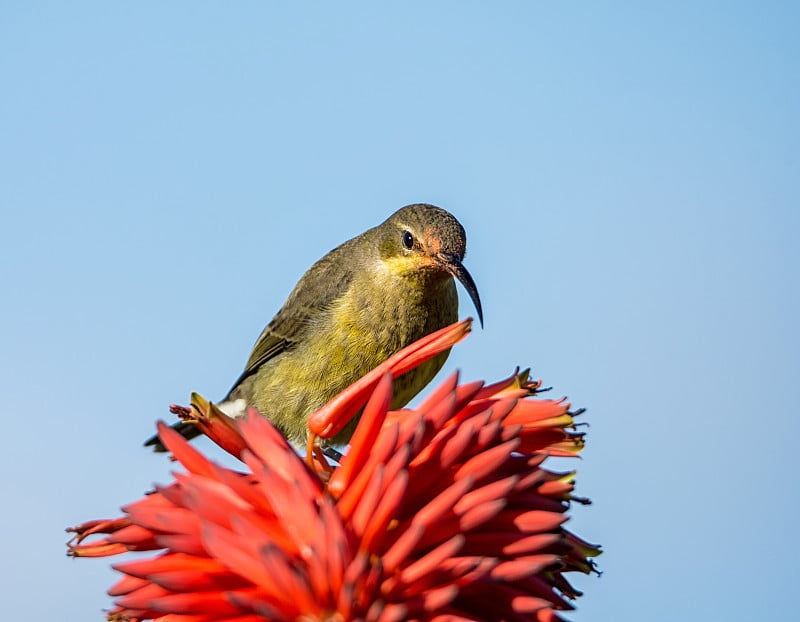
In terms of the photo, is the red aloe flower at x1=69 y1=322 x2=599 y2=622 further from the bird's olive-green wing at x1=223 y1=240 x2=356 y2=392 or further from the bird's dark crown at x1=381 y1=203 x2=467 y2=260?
the bird's olive-green wing at x1=223 y1=240 x2=356 y2=392

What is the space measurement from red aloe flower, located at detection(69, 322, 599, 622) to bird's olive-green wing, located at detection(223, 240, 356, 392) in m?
5.99

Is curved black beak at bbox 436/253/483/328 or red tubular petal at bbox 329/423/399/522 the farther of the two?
curved black beak at bbox 436/253/483/328

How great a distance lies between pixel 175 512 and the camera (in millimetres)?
2023

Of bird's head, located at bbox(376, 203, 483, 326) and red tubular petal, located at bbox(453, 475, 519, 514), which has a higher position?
bird's head, located at bbox(376, 203, 483, 326)

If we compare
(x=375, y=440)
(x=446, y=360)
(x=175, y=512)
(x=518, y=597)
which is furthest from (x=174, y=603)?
(x=446, y=360)

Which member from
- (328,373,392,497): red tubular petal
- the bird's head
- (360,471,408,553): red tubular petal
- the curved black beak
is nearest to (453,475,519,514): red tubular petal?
(360,471,408,553): red tubular petal

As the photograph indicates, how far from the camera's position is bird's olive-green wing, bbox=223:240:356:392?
27.0 feet

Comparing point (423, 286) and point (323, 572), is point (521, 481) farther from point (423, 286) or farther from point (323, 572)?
point (423, 286)

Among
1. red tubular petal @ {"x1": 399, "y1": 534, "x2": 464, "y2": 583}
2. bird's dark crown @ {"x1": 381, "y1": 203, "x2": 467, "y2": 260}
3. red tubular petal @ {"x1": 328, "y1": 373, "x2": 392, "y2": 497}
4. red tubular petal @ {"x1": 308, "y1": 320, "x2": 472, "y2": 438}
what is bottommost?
red tubular petal @ {"x1": 399, "y1": 534, "x2": 464, "y2": 583}

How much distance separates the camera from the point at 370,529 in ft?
6.37

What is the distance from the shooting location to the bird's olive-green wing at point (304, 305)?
8.23m

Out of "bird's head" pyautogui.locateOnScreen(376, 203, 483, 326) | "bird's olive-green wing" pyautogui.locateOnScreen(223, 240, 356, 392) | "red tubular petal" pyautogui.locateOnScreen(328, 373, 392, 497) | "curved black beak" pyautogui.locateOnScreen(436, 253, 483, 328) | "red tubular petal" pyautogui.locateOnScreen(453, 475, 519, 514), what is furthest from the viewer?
"bird's olive-green wing" pyautogui.locateOnScreen(223, 240, 356, 392)

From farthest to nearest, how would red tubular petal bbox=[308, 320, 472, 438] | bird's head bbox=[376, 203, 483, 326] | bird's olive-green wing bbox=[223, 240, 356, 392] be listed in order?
bird's olive-green wing bbox=[223, 240, 356, 392], bird's head bbox=[376, 203, 483, 326], red tubular petal bbox=[308, 320, 472, 438]

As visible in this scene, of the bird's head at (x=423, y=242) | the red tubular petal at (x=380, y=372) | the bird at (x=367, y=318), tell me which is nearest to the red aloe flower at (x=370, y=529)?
the red tubular petal at (x=380, y=372)
